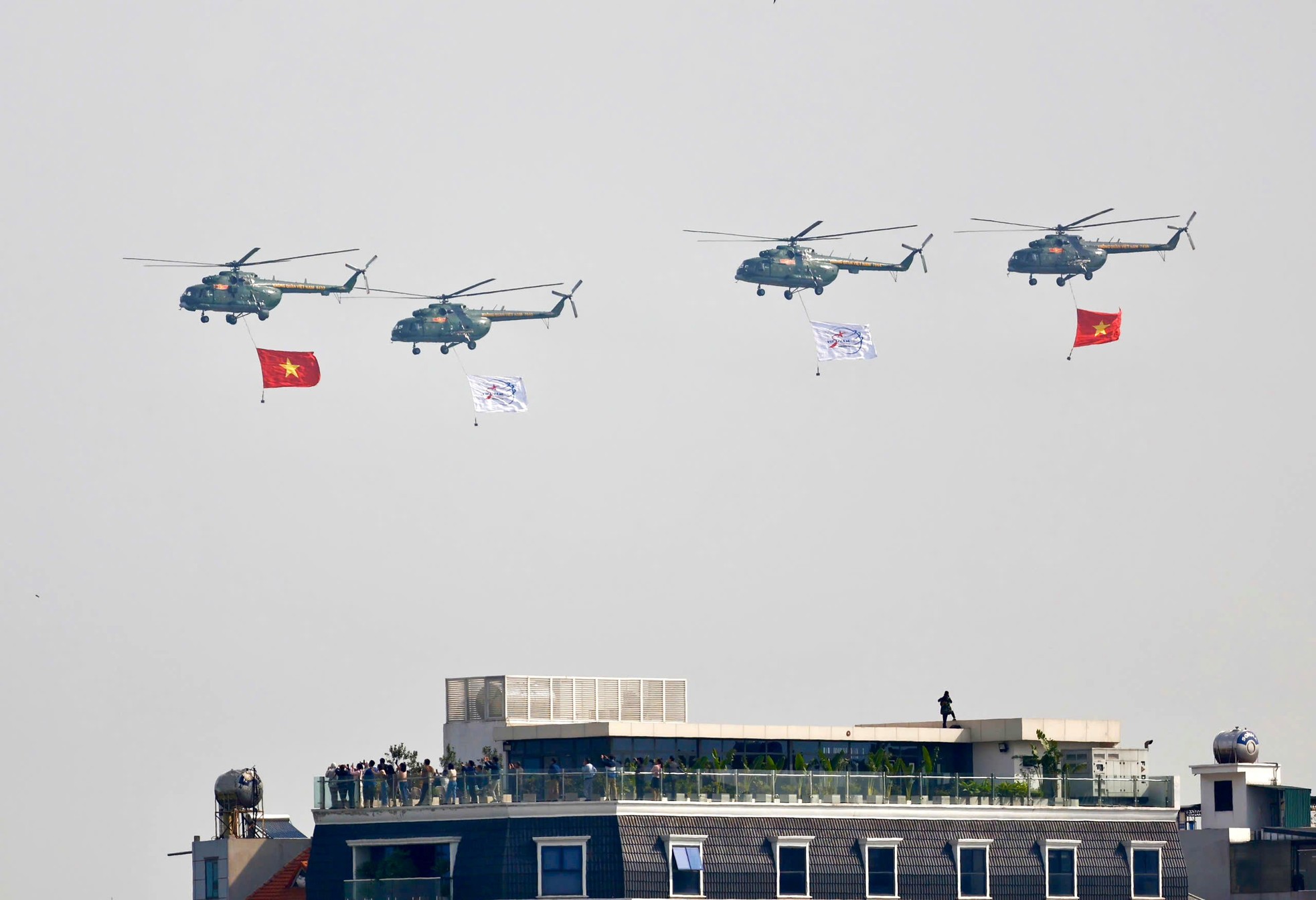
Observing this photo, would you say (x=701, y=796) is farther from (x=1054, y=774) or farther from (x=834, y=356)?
(x=834, y=356)

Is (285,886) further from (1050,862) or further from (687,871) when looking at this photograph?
(1050,862)

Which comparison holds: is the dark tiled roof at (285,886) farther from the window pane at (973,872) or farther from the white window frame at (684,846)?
the window pane at (973,872)

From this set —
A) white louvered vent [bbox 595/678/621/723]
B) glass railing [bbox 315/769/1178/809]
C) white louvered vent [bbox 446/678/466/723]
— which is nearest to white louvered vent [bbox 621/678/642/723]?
white louvered vent [bbox 595/678/621/723]

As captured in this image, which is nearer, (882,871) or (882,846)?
(882,871)

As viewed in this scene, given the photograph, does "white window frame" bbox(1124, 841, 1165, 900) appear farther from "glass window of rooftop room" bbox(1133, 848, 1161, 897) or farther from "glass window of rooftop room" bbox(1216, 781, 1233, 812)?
"glass window of rooftop room" bbox(1216, 781, 1233, 812)

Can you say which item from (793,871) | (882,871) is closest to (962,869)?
(882,871)

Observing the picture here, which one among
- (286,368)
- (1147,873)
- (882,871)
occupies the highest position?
(286,368)

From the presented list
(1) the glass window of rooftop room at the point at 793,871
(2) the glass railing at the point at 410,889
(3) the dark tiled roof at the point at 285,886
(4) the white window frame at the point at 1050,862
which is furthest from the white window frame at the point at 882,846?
(3) the dark tiled roof at the point at 285,886
